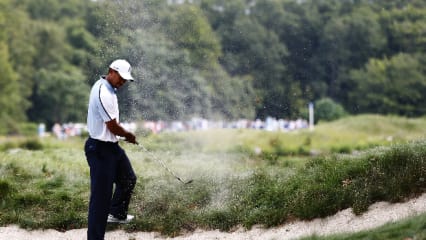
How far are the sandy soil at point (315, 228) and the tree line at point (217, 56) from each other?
216 inches

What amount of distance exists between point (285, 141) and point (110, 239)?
74.5ft

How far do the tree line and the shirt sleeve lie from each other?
272 inches

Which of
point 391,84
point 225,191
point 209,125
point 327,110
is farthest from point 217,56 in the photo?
point 391,84

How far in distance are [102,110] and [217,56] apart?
1994 centimetres

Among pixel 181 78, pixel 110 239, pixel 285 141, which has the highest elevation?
pixel 181 78

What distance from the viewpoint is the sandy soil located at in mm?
10008

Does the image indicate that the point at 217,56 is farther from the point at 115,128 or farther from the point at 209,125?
the point at 115,128

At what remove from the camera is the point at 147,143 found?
1692 cm

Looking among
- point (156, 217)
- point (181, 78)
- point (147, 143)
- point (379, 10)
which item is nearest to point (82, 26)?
point (379, 10)

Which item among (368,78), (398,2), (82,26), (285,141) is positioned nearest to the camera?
(285,141)

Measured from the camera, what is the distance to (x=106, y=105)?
9312mm

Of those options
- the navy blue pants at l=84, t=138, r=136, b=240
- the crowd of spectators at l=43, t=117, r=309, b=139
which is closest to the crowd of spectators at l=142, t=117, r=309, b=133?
the crowd of spectators at l=43, t=117, r=309, b=139

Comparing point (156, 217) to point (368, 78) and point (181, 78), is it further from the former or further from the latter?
point (368, 78)

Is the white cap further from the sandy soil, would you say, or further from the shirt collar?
the sandy soil
